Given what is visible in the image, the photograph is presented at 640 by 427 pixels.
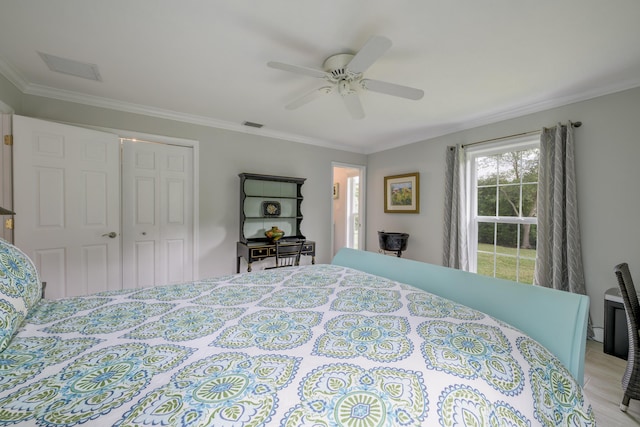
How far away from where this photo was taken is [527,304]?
124cm

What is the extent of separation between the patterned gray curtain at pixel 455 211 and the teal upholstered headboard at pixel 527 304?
1967mm

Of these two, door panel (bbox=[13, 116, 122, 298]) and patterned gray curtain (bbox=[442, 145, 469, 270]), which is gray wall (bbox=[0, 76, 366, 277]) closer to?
door panel (bbox=[13, 116, 122, 298])

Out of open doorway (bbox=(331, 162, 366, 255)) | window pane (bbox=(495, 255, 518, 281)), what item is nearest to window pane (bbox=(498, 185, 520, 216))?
window pane (bbox=(495, 255, 518, 281))

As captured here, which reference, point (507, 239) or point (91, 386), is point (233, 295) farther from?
point (507, 239)

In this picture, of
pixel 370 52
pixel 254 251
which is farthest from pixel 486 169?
pixel 254 251

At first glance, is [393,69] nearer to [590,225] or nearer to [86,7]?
[86,7]

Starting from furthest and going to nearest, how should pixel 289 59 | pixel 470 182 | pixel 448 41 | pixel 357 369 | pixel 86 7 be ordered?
pixel 470 182 < pixel 289 59 < pixel 448 41 < pixel 86 7 < pixel 357 369

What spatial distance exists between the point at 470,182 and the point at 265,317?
11.2 ft

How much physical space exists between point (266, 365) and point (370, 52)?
1.71 metres

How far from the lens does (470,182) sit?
3471 millimetres

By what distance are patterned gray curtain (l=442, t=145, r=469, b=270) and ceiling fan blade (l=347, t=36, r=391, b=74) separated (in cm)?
236

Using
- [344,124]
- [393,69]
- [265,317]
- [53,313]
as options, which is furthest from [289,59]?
[53,313]

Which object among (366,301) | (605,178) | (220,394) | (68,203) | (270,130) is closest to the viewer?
(220,394)

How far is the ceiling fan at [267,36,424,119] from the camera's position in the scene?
1.59 m
